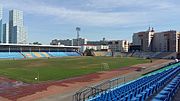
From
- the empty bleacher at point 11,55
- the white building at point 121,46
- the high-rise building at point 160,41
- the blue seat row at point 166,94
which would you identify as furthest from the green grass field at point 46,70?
the white building at point 121,46

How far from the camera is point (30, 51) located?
111375mm

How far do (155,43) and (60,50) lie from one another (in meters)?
57.8

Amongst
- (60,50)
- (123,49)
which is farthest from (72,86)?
(123,49)

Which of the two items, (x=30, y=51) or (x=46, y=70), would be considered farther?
(x=30, y=51)

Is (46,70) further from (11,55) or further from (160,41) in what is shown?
(160,41)

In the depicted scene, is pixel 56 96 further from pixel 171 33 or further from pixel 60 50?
pixel 171 33

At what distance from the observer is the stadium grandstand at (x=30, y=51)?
324 feet

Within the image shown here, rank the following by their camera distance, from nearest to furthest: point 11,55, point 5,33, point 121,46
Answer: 1. point 11,55
2. point 121,46
3. point 5,33

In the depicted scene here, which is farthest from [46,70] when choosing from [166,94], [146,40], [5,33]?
[5,33]

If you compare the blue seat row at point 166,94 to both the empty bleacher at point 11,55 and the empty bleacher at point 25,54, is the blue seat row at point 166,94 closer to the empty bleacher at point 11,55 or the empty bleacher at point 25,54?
the empty bleacher at point 11,55

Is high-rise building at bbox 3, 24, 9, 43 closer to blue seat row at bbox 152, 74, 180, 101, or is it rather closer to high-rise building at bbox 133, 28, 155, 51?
high-rise building at bbox 133, 28, 155, 51

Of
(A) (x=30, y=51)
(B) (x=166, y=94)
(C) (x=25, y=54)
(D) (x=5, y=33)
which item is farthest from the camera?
(D) (x=5, y=33)

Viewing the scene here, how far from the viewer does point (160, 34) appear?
139 metres

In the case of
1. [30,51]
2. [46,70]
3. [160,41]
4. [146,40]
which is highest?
[146,40]
